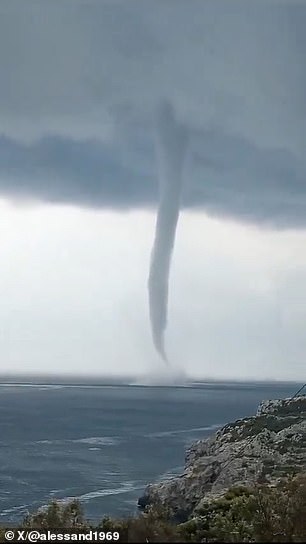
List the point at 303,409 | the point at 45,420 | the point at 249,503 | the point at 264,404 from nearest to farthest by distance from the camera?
the point at 249,503 → the point at 303,409 → the point at 264,404 → the point at 45,420

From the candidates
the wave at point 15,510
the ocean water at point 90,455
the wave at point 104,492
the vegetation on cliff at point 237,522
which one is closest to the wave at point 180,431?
the ocean water at point 90,455

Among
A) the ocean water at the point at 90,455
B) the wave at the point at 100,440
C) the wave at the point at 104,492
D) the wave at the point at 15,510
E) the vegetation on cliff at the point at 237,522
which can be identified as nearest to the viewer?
the vegetation on cliff at the point at 237,522

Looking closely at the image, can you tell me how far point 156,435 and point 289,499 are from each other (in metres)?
100

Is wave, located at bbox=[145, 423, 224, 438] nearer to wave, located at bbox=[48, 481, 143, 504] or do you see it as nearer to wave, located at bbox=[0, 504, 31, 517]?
wave, located at bbox=[48, 481, 143, 504]

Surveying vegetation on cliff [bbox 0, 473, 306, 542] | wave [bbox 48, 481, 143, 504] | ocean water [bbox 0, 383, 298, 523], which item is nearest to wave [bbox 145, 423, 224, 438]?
ocean water [bbox 0, 383, 298, 523]

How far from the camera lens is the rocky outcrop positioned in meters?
50.6

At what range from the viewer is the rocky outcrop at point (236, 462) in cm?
5059

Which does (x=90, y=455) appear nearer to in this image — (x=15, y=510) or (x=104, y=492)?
(x=104, y=492)

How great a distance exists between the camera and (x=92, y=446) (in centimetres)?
10662

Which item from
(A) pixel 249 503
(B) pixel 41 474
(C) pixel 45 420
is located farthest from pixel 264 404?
(C) pixel 45 420

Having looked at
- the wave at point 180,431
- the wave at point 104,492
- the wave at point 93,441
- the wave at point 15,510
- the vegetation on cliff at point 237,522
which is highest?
the vegetation on cliff at point 237,522

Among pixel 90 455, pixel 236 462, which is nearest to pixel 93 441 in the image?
pixel 90 455

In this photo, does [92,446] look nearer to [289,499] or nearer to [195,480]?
[195,480]

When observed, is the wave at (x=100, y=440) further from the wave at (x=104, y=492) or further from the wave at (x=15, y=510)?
the wave at (x=15, y=510)
